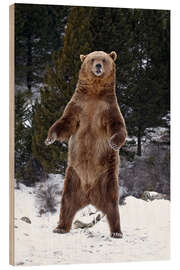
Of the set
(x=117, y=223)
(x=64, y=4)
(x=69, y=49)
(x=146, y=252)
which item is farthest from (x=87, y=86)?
(x=146, y=252)

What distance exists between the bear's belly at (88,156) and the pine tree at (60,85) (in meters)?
0.13

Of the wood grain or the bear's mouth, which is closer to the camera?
the wood grain

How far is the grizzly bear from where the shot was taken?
801cm

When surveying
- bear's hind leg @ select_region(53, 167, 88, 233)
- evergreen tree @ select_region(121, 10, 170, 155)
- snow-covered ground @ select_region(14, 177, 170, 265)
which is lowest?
snow-covered ground @ select_region(14, 177, 170, 265)

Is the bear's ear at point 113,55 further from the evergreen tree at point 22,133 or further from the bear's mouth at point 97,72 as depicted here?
the evergreen tree at point 22,133

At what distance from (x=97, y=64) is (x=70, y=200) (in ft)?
5.46

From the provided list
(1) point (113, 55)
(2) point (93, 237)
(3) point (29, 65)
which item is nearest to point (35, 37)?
(3) point (29, 65)

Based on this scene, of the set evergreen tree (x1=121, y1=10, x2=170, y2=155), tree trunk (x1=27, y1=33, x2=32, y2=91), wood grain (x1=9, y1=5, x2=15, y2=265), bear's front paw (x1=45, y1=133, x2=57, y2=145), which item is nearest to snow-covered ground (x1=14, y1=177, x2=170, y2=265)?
wood grain (x1=9, y1=5, x2=15, y2=265)

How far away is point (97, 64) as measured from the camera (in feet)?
26.2

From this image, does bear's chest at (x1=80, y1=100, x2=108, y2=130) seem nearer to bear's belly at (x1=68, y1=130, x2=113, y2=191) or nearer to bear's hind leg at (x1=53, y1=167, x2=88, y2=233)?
bear's belly at (x1=68, y1=130, x2=113, y2=191)

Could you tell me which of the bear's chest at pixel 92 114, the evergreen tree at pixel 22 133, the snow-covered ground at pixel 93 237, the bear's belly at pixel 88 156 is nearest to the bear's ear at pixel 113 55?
the bear's chest at pixel 92 114

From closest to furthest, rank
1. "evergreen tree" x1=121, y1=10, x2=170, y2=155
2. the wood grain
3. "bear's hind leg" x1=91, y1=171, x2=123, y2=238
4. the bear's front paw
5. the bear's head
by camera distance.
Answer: the wood grain
the bear's front paw
the bear's head
"bear's hind leg" x1=91, y1=171, x2=123, y2=238
"evergreen tree" x1=121, y1=10, x2=170, y2=155

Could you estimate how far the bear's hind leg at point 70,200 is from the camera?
26.2ft

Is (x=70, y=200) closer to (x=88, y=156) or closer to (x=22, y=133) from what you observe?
(x=88, y=156)
